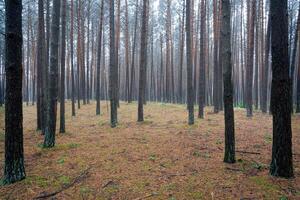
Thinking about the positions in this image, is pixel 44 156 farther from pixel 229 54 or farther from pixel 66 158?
pixel 229 54

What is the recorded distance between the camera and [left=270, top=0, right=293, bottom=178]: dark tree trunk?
190 inches

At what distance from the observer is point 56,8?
8.40 metres

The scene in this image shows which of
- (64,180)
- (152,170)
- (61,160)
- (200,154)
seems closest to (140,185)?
(152,170)

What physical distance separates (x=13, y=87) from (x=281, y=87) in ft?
17.9

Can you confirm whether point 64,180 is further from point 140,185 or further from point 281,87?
point 281,87

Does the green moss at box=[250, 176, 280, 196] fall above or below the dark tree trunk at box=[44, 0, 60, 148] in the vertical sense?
below

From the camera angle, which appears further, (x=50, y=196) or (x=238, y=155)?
(x=238, y=155)

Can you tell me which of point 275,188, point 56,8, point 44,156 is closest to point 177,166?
point 275,188

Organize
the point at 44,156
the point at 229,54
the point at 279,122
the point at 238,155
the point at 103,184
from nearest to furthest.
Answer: the point at 279,122 → the point at 103,184 → the point at 229,54 → the point at 238,155 → the point at 44,156

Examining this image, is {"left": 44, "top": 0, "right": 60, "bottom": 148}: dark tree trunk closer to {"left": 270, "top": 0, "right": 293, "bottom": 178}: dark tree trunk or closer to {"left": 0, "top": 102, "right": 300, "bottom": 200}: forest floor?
{"left": 0, "top": 102, "right": 300, "bottom": 200}: forest floor

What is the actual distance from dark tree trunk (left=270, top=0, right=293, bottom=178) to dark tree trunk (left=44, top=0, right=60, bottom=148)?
6.68 m

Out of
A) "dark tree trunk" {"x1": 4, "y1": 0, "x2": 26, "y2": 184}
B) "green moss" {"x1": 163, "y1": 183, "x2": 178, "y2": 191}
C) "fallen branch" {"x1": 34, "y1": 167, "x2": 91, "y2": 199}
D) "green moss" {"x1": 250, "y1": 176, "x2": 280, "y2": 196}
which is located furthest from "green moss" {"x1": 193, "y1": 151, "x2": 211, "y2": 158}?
"dark tree trunk" {"x1": 4, "y1": 0, "x2": 26, "y2": 184}

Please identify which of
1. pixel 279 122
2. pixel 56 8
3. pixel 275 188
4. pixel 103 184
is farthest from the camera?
pixel 56 8

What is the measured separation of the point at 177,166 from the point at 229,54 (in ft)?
10.0
